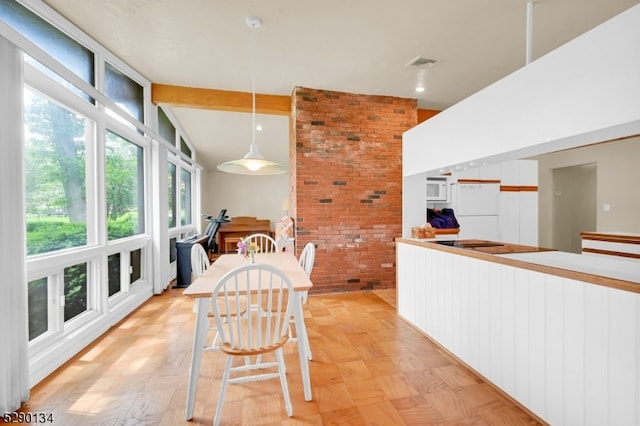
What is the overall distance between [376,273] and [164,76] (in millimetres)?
3856

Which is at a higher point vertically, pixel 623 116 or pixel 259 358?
pixel 623 116

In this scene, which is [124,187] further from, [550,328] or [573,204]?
[573,204]

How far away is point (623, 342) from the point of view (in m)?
1.18

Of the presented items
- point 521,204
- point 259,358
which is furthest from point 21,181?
point 521,204

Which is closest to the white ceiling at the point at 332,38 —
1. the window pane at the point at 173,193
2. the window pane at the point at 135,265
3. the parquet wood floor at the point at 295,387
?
the window pane at the point at 173,193

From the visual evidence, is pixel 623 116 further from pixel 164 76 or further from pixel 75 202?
pixel 164 76

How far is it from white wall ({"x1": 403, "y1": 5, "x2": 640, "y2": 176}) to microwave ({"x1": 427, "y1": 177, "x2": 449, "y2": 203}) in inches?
64.3

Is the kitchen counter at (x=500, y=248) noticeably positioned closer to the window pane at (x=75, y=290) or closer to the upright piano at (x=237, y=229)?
the window pane at (x=75, y=290)

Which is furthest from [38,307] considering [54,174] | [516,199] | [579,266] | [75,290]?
[516,199]

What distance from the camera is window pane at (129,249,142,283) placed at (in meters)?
3.44

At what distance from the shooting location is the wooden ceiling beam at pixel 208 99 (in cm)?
370

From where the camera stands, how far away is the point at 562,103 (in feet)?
4.87

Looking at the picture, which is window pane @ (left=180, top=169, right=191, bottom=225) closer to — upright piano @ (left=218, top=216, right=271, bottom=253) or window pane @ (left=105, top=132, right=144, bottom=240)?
upright piano @ (left=218, top=216, right=271, bottom=253)

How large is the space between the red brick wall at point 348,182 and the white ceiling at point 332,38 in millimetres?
311
